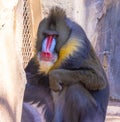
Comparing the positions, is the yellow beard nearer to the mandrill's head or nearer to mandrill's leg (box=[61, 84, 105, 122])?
the mandrill's head

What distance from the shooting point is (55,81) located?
11.8 ft

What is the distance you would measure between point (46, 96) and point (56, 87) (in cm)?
40

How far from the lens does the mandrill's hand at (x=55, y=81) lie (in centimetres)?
358

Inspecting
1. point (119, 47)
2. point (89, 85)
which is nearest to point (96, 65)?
point (89, 85)

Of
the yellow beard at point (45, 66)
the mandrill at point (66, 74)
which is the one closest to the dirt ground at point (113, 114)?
the mandrill at point (66, 74)

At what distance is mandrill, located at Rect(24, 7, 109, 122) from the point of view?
11.6 feet

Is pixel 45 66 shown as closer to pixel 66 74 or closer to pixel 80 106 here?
pixel 66 74

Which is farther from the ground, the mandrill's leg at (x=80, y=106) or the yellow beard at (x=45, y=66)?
the yellow beard at (x=45, y=66)

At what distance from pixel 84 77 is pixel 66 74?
15 cm

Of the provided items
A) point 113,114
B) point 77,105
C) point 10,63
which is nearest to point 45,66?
point 77,105

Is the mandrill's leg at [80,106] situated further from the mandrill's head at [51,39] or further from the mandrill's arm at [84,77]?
the mandrill's head at [51,39]

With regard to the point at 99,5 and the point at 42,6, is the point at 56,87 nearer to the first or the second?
the point at 42,6

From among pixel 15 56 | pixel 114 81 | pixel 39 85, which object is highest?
pixel 15 56

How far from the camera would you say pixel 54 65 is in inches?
139
